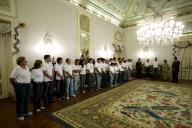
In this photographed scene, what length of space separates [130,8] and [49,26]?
7305mm

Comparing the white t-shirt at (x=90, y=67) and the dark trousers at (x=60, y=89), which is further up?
the white t-shirt at (x=90, y=67)

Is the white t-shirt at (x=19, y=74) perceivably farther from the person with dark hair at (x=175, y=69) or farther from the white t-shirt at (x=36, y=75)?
the person with dark hair at (x=175, y=69)

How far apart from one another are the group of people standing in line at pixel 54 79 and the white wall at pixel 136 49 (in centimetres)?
390

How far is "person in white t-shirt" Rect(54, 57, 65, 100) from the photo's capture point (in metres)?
4.71

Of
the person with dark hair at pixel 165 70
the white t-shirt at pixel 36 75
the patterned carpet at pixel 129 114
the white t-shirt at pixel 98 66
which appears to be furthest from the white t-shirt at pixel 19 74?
the person with dark hair at pixel 165 70

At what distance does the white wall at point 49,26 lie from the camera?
16.6ft

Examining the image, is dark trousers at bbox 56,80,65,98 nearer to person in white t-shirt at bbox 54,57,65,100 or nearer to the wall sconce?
person in white t-shirt at bbox 54,57,65,100

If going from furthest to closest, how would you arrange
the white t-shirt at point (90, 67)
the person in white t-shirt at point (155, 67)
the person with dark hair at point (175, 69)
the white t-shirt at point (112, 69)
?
the person in white t-shirt at point (155, 67) < the person with dark hair at point (175, 69) < the white t-shirt at point (112, 69) < the white t-shirt at point (90, 67)

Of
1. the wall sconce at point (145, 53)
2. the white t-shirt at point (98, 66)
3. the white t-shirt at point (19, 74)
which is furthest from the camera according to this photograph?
the wall sconce at point (145, 53)

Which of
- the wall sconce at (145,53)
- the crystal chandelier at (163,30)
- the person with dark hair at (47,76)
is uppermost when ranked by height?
the crystal chandelier at (163,30)

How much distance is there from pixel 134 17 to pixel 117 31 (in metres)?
1.85

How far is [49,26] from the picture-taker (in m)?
5.89

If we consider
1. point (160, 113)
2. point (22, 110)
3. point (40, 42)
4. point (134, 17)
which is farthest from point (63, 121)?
point (134, 17)

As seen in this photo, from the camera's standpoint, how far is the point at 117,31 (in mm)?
11203
